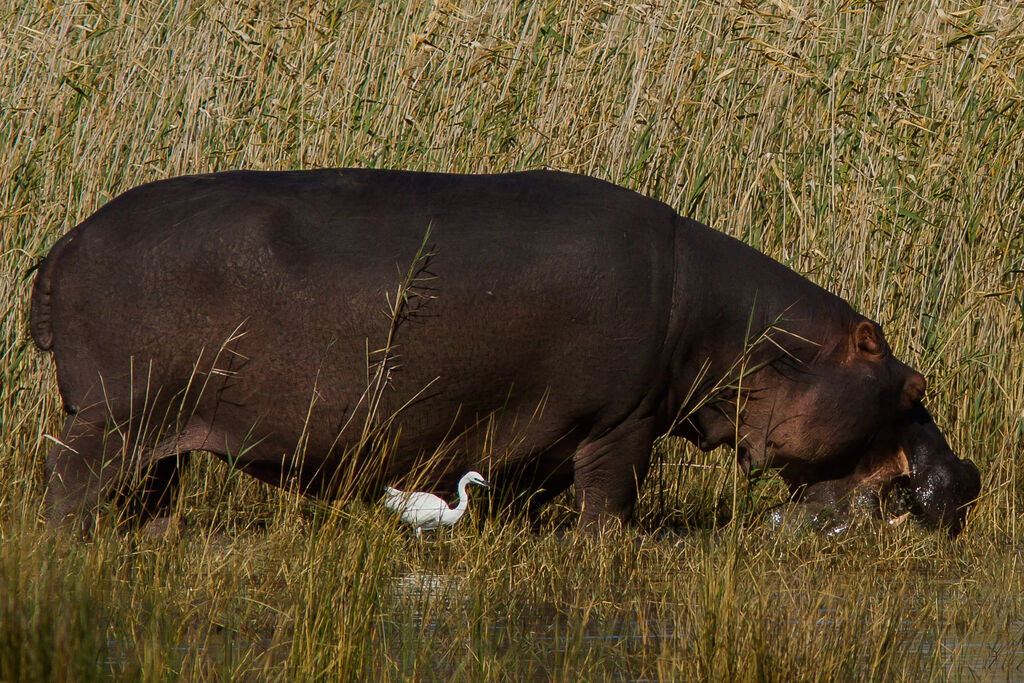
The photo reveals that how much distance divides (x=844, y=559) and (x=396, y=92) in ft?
7.64

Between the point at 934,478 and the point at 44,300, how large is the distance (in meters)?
2.68

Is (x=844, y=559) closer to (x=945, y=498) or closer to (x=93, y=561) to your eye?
(x=945, y=498)

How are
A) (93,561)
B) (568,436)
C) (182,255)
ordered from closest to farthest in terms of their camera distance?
1. (93,561)
2. (182,255)
3. (568,436)

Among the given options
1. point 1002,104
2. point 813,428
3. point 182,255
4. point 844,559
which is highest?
point 1002,104

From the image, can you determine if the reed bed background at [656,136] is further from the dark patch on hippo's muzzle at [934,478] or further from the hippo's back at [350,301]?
the hippo's back at [350,301]

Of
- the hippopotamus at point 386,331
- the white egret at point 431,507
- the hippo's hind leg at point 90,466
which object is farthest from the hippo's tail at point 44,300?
the white egret at point 431,507

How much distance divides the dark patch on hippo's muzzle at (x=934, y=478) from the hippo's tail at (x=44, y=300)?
101 inches

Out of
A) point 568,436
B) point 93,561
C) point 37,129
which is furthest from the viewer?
point 37,129

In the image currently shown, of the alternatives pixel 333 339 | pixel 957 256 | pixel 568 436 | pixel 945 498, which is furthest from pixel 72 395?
pixel 957 256

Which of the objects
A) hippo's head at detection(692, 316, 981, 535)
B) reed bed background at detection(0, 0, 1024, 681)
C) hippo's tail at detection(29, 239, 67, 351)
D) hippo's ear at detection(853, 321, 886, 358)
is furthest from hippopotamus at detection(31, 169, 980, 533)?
reed bed background at detection(0, 0, 1024, 681)

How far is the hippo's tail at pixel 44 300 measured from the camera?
376cm

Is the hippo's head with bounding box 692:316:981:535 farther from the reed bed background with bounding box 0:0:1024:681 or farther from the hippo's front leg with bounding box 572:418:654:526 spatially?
the hippo's front leg with bounding box 572:418:654:526

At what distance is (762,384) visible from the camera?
4160 millimetres

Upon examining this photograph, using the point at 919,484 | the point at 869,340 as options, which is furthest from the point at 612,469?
the point at 919,484
